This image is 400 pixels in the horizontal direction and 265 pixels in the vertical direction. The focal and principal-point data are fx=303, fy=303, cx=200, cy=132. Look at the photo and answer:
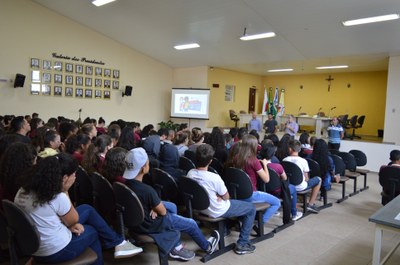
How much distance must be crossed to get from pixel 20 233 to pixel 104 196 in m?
0.87

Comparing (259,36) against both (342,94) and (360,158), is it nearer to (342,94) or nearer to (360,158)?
(360,158)

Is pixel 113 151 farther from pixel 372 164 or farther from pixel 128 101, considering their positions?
pixel 128 101

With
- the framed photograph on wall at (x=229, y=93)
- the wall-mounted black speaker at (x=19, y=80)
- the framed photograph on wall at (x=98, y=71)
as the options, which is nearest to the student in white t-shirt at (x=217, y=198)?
the wall-mounted black speaker at (x=19, y=80)

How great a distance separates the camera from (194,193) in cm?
289

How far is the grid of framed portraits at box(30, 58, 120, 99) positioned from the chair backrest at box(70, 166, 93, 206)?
758 centimetres

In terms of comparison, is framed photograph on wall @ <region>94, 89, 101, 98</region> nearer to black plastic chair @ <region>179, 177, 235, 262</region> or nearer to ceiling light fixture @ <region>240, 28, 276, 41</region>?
ceiling light fixture @ <region>240, 28, 276, 41</region>

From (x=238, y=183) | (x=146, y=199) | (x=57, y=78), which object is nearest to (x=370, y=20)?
(x=238, y=183)

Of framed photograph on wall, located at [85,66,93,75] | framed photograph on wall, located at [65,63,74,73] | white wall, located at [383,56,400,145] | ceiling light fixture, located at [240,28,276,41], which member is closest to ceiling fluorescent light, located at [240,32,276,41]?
ceiling light fixture, located at [240,28,276,41]

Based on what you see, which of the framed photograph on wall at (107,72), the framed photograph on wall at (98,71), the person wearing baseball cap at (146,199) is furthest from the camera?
the framed photograph on wall at (107,72)

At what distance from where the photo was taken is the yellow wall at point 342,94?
1314 centimetres

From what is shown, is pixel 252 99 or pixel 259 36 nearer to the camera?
pixel 259 36

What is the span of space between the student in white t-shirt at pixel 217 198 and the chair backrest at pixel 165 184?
299 millimetres

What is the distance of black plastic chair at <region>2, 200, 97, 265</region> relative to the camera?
1.73 metres

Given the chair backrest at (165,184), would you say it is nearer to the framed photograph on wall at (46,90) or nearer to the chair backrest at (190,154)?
the chair backrest at (190,154)
